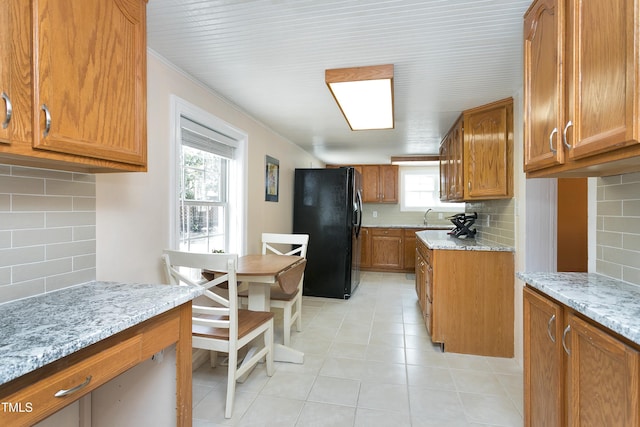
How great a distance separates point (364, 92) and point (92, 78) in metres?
1.69

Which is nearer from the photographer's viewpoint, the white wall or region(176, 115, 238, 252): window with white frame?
the white wall

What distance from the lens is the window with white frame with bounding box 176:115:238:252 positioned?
2.32m

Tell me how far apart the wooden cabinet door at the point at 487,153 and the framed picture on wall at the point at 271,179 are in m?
2.05

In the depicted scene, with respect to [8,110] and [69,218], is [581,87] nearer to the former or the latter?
[8,110]

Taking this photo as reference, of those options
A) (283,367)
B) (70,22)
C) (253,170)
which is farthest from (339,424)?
(253,170)

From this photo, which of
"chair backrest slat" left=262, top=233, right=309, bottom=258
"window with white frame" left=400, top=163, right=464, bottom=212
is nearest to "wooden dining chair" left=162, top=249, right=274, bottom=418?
"chair backrest slat" left=262, top=233, right=309, bottom=258

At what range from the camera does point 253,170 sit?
129 inches

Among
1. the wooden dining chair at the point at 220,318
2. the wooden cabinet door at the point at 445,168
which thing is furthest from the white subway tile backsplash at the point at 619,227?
the wooden cabinet door at the point at 445,168

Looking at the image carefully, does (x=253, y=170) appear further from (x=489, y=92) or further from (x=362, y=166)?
(x=362, y=166)

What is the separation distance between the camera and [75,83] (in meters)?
1.07

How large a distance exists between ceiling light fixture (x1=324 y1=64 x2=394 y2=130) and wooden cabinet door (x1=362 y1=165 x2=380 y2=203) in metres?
3.36

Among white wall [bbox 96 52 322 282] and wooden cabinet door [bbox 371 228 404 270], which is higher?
white wall [bbox 96 52 322 282]

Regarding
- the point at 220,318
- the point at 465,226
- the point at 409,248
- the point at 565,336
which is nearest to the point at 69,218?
the point at 220,318

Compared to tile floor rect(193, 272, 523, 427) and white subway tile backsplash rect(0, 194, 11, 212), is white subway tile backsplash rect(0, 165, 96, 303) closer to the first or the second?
white subway tile backsplash rect(0, 194, 11, 212)
